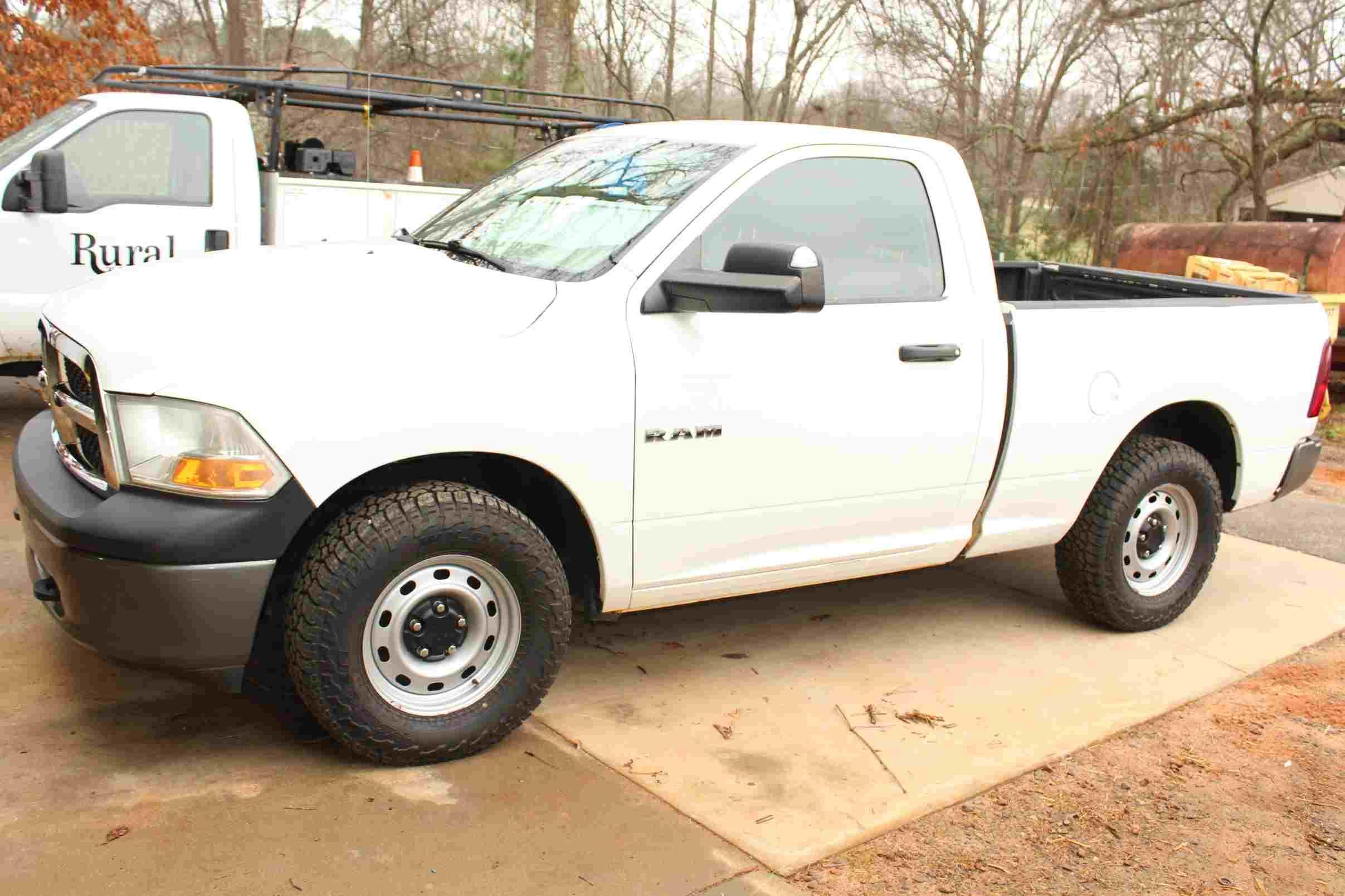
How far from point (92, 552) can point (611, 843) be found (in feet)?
5.02

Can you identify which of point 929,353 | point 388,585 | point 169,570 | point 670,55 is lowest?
point 388,585

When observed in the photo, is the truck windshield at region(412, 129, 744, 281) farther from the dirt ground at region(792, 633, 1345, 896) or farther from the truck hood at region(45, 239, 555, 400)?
the dirt ground at region(792, 633, 1345, 896)

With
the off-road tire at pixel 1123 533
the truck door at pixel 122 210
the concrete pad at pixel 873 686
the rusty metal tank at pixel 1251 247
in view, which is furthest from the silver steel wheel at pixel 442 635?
the rusty metal tank at pixel 1251 247

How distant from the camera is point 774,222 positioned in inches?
169

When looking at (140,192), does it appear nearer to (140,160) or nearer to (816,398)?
(140,160)

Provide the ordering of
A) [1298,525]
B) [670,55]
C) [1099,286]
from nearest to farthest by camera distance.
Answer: [1099,286] → [1298,525] → [670,55]

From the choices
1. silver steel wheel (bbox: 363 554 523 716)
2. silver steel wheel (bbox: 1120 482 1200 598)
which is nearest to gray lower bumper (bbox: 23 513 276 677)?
silver steel wheel (bbox: 363 554 523 716)

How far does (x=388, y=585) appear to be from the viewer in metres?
3.55

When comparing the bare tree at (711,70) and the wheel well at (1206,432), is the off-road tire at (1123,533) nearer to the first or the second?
the wheel well at (1206,432)

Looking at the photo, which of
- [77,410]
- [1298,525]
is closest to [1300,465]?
[1298,525]

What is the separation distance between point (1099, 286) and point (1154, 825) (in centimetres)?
337

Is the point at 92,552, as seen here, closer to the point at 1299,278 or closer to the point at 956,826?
the point at 956,826

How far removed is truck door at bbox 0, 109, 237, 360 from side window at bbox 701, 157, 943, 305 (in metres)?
4.31

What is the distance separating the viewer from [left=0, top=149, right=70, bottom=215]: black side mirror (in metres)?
7.14
